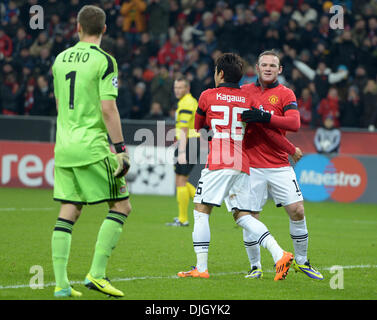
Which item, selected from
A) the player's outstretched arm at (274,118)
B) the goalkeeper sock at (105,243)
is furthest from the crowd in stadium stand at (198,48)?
the goalkeeper sock at (105,243)

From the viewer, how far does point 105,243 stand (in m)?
5.68

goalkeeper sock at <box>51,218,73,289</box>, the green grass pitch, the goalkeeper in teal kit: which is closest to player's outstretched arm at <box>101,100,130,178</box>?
the goalkeeper in teal kit

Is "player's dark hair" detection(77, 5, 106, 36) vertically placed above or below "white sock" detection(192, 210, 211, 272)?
above

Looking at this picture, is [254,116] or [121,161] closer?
[121,161]

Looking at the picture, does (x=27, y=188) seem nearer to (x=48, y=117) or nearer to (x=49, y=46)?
(x=48, y=117)

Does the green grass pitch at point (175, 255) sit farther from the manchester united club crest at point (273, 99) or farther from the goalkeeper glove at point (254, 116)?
the manchester united club crest at point (273, 99)

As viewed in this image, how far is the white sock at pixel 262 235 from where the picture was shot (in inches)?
267

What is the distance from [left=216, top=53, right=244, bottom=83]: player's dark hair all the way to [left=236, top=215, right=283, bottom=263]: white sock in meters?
1.28

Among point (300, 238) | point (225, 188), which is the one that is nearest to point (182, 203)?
point (300, 238)

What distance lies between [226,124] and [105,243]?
178cm

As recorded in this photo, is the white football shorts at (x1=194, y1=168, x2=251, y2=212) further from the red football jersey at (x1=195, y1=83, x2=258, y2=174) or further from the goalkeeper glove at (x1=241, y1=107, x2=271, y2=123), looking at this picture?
the goalkeeper glove at (x1=241, y1=107, x2=271, y2=123)

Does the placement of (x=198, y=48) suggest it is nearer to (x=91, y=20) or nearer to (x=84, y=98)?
(x=91, y=20)

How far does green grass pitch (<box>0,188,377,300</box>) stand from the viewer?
6270 mm
